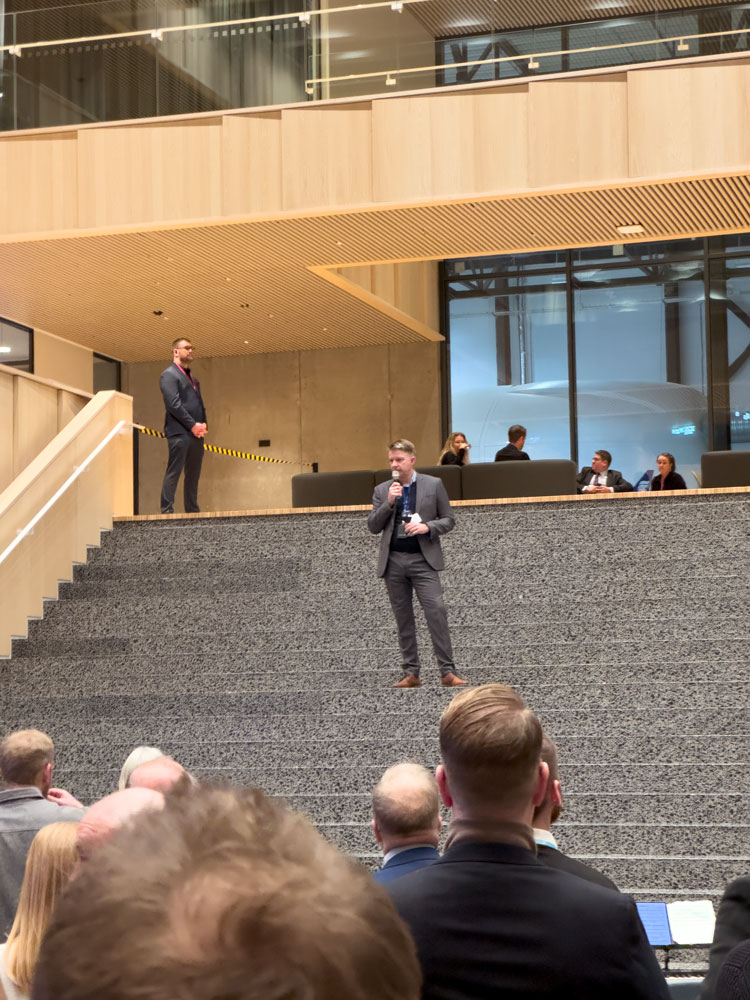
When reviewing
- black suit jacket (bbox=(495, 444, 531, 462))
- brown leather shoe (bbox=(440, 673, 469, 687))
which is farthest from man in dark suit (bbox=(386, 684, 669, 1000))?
black suit jacket (bbox=(495, 444, 531, 462))

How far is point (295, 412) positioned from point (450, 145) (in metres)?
8.12

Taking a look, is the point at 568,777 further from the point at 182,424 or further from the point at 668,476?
the point at 668,476

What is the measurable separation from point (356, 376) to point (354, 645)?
10.4 metres

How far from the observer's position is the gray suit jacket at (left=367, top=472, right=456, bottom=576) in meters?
8.16

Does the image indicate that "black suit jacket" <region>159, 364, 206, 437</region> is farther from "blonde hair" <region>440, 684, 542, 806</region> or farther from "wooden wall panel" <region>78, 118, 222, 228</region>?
"blonde hair" <region>440, 684, 542, 806</region>

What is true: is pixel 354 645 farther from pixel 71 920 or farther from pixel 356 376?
pixel 356 376

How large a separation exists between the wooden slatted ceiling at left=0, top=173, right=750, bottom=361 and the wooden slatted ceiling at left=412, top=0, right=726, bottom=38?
152 centimetres

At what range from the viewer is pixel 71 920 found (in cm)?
53

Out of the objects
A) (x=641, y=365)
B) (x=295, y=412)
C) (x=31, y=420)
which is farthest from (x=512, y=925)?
(x=295, y=412)

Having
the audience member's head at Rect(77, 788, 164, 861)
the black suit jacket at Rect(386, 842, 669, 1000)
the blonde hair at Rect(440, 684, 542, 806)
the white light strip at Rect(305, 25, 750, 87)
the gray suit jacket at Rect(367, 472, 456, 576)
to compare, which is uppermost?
the white light strip at Rect(305, 25, 750, 87)

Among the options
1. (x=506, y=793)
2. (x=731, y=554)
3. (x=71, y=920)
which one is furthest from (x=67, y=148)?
(x=71, y=920)

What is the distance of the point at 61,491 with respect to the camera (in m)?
10.9

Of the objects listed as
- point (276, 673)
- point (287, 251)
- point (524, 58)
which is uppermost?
point (524, 58)

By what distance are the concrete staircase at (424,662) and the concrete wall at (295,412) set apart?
732 centimetres
